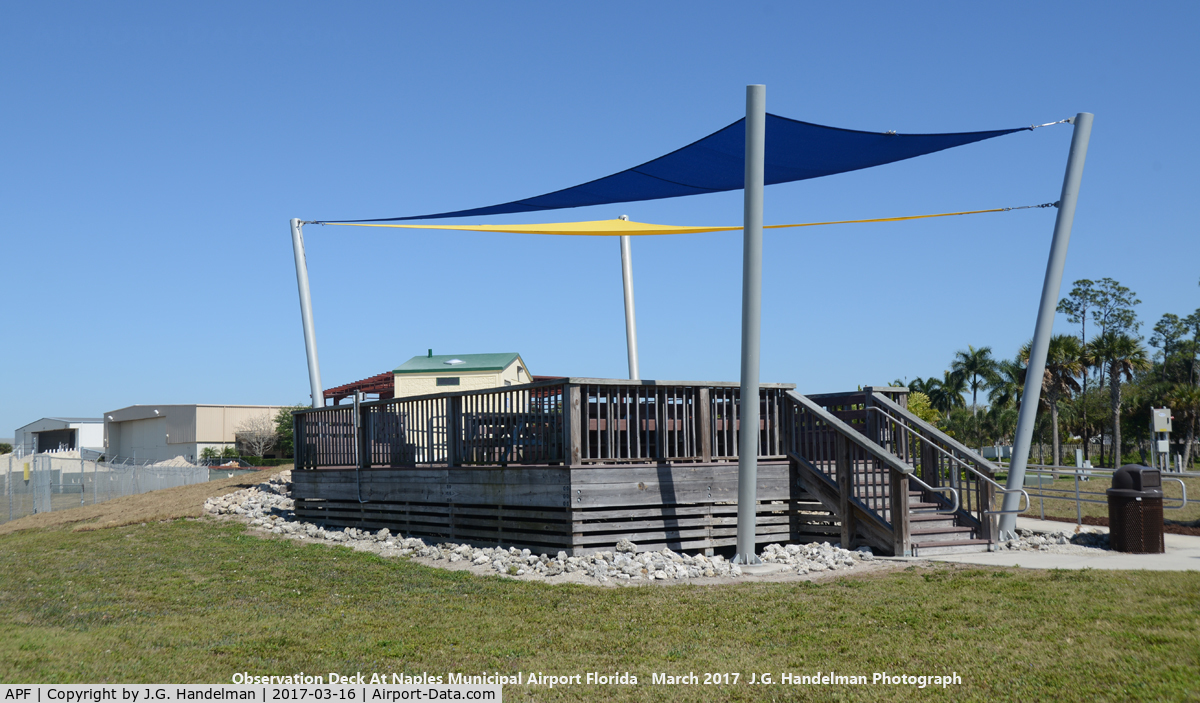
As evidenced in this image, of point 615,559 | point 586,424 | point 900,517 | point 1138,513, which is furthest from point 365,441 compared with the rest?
point 1138,513

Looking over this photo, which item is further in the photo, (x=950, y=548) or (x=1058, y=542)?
(x=1058, y=542)

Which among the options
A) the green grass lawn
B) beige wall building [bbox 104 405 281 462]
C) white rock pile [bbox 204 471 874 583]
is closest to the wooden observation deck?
white rock pile [bbox 204 471 874 583]

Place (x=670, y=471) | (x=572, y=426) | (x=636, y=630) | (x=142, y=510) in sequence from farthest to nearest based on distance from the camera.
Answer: (x=142, y=510) < (x=670, y=471) < (x=572, y=426) < (x=636, y=630)

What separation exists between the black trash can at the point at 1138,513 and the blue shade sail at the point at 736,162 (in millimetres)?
4083

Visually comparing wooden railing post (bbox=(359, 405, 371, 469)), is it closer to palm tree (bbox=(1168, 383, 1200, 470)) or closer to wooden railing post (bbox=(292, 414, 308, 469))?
wooden railing post (bbox=(292, 414, 308, 469))

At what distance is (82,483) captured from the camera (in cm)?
2302

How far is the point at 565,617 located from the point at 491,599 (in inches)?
43.6

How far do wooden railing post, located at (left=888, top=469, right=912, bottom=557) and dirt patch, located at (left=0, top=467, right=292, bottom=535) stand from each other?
38.8ft

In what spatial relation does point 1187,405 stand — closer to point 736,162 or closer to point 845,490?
point 736,162

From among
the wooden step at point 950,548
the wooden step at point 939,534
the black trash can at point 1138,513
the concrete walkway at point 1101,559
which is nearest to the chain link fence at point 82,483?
the wooden step at point 939,534

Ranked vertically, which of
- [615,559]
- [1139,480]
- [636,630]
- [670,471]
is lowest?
[615,559]

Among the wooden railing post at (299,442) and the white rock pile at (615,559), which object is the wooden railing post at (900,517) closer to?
the white rock pile at (615,559)

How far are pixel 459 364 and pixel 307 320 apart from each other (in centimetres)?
1077

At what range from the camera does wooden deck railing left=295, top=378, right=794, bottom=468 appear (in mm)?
10203
